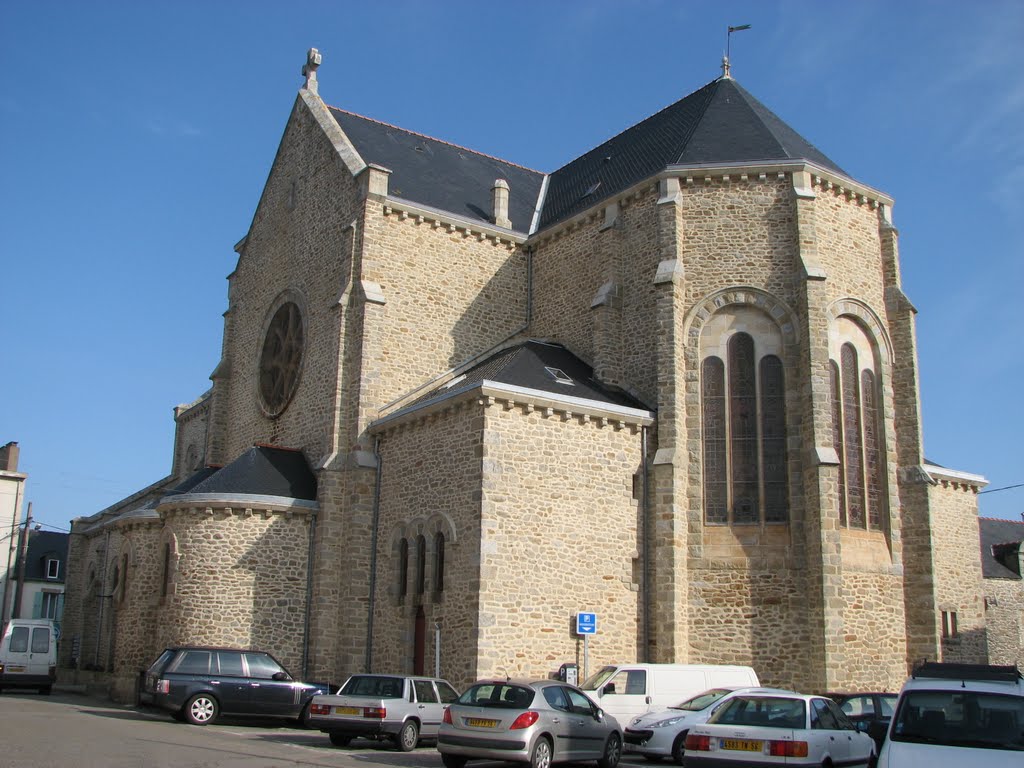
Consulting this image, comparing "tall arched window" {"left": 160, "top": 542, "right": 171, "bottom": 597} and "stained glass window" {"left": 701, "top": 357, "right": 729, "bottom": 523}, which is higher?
"stained glass window" {"left": 701, "top": 357, "right": 729, "bottom": 523}

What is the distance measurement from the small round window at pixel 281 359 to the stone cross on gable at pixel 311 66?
7398 mm

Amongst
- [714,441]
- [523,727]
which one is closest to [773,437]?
[714,441]

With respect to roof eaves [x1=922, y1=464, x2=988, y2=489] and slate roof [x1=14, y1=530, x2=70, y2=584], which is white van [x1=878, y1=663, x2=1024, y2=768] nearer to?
roof eaves [x1=922, y1=464, x2=988, y2=489]

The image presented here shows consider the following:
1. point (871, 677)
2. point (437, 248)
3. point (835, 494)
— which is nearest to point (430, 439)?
point (437, 248)

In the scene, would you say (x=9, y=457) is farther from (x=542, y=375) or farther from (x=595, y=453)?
(x=595, y=453)

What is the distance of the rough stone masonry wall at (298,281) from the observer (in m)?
26.4

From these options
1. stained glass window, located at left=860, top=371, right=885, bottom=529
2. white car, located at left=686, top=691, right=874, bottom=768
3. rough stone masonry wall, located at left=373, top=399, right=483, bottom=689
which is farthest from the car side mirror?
stained glass window, located at left=860, top=371, right=885, bottom=529

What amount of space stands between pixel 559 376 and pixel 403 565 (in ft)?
18.5

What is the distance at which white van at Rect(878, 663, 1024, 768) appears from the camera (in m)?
8.73

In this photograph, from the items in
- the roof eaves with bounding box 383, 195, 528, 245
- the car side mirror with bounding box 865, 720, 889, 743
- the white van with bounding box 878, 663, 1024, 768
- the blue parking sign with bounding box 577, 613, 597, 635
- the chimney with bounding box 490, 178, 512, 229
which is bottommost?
the car side mirror with bounding box 865, 720, 889, 743

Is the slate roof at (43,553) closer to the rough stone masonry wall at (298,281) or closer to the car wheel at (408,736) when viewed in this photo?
the rough stone masonry wall at (298,281)

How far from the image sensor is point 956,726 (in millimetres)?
9195

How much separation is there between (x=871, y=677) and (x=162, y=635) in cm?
1584

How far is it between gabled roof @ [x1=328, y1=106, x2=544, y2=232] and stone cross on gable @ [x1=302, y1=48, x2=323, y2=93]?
1.51 meters
